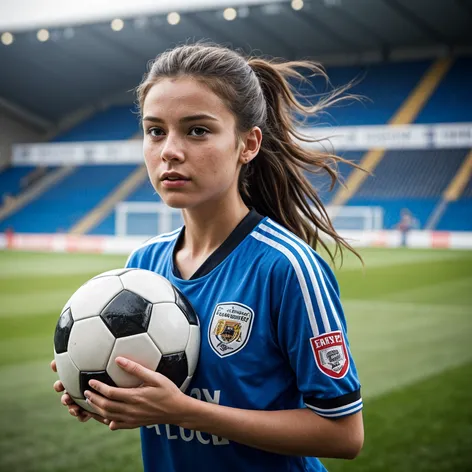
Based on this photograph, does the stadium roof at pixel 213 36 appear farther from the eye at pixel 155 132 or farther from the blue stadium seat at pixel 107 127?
the eye at pixel 155 132

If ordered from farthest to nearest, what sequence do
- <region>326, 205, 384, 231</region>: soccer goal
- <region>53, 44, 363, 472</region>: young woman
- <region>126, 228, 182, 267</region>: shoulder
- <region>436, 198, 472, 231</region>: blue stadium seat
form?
<region>326, 205, 384, 231</region>: soccer goal → <region>436, 198, 472, 231</region>: blue stadium seat → <region>126, 228, 182, 267</region>: shoulder → <region>53, 44, 363, 472</region>: young woman

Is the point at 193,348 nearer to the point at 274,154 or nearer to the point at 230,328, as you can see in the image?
the point at 230,328

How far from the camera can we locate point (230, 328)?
191 centimetres

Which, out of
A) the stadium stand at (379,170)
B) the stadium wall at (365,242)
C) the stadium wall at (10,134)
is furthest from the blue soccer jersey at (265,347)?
the stadium wall at (10,134)

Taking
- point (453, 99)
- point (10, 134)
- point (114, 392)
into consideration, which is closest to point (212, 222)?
Result: point (114, 392)

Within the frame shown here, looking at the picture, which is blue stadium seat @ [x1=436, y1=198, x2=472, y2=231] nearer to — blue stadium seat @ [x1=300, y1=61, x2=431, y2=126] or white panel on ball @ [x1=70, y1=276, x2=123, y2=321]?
blue stadium seat @ [x1=300, y1=61, x2=431, y2=126]

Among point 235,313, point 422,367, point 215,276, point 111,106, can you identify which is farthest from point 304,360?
point 111,106

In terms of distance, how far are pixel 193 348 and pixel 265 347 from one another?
210 millimetres

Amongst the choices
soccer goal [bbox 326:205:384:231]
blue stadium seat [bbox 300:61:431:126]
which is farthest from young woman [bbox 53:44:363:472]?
blue stadium seat [bbox 300:61:431:126]

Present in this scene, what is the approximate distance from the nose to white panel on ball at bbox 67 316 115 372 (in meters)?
0.50

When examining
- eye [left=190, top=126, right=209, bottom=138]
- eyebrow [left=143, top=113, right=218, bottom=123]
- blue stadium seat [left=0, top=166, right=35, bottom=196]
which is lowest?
eye [left=190, top=126, right=209, bottom=138]

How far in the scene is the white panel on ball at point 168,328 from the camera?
1896 millimetres

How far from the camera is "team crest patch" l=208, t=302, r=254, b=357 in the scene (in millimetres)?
1892

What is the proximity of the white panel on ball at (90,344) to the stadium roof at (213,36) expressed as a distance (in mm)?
21794
